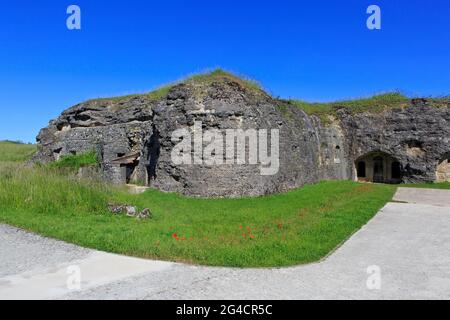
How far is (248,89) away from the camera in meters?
20.0

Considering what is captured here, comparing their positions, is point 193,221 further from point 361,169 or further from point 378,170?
point 361,169

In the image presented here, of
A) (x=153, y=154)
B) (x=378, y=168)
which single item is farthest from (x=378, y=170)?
(x=153, y=154)

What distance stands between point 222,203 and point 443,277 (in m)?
10.5

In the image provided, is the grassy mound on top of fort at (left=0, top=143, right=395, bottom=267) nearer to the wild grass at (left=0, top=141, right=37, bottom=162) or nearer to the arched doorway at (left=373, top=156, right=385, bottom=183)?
the arched doorway at (left=373, top=156, right=385, bottom=183)

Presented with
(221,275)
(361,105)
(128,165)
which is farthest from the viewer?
(361,105)

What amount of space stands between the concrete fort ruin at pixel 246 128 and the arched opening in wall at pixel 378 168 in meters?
0.08

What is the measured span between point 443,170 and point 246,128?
17.8m

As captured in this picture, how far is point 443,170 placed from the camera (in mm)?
28375

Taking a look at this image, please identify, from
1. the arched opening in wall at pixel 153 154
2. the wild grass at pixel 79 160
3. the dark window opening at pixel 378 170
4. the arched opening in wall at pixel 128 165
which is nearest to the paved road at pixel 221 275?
the arched opening in wall at pixel 153 154

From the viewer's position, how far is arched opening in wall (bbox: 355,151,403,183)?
30.9 metres

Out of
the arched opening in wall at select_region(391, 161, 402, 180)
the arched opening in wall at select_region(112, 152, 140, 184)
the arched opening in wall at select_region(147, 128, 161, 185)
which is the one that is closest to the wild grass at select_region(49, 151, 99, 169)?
the arched opening in wall at select_region(112, 152, 140, 184)

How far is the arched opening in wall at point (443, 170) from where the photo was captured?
2827cm

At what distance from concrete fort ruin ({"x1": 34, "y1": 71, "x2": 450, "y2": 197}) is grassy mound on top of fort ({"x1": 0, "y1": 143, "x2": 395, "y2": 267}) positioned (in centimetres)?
201

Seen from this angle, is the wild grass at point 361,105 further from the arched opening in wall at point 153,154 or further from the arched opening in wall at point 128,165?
the arched opening in wall at point 128,165
